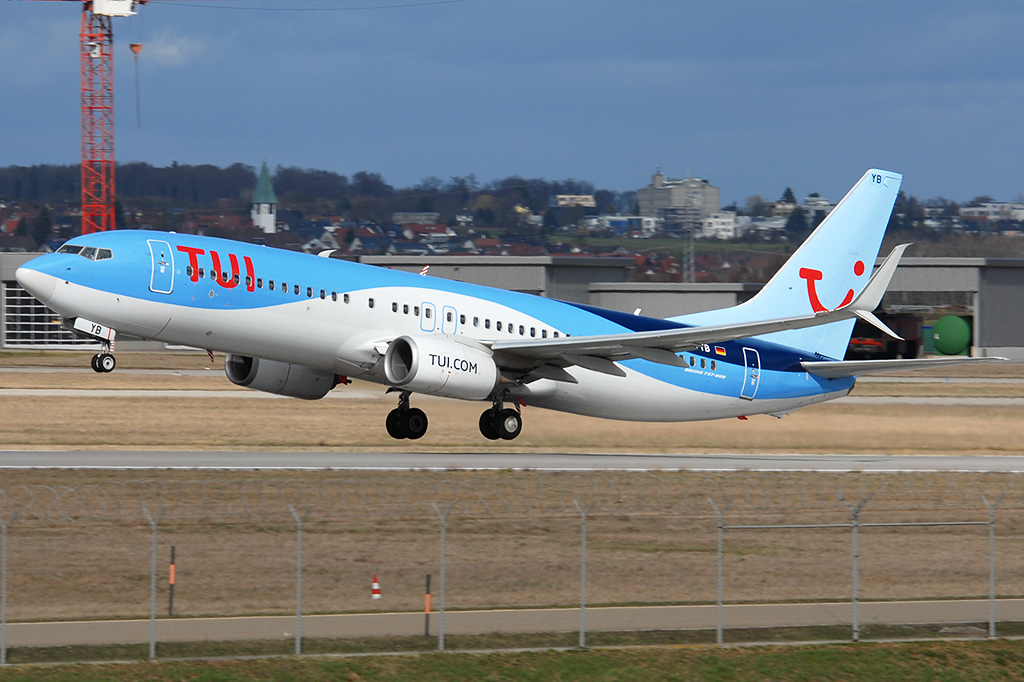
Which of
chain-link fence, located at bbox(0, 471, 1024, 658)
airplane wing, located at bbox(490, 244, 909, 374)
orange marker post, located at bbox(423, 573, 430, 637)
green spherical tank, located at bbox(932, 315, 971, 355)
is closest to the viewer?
orange marker post, located at bbox(423, 573, 430, 637)

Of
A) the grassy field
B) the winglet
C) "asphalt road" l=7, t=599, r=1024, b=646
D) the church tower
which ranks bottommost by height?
the grassy field

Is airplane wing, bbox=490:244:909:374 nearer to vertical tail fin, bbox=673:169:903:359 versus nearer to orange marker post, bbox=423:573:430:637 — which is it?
vertical tail fin, bbox=673:169:903:359

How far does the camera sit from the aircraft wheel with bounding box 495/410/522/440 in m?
33.5

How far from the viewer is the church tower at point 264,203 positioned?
158 meters

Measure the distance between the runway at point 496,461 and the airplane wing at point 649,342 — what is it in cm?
291

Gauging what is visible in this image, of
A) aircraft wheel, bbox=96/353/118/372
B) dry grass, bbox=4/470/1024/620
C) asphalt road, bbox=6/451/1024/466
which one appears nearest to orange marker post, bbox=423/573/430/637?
dry grass, bbox=4/470/1024/620

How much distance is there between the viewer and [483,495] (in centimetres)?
2747

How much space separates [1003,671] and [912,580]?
288 centimetres

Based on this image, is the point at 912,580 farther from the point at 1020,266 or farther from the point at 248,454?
the point at 1020,266

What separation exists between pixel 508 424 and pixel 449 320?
350cm

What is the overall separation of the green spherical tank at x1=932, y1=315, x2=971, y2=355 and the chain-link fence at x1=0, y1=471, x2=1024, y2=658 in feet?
191

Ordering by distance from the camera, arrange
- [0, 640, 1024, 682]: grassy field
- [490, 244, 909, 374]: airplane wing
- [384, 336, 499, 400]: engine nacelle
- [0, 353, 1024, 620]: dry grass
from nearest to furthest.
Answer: [0, 640, 1024, 682]: grassy field → [0, 353, 1024, 620]: dry grass → [490, 244, 909, 374]: airplane wing → [384, 336, 499, 400]: engine nacelle

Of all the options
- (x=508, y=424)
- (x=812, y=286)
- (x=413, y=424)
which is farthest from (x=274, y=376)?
(x=812, y=286)

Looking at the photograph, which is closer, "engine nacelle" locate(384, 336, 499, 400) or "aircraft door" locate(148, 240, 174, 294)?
"aircraft door" locate(148, 240, 174, 294)
